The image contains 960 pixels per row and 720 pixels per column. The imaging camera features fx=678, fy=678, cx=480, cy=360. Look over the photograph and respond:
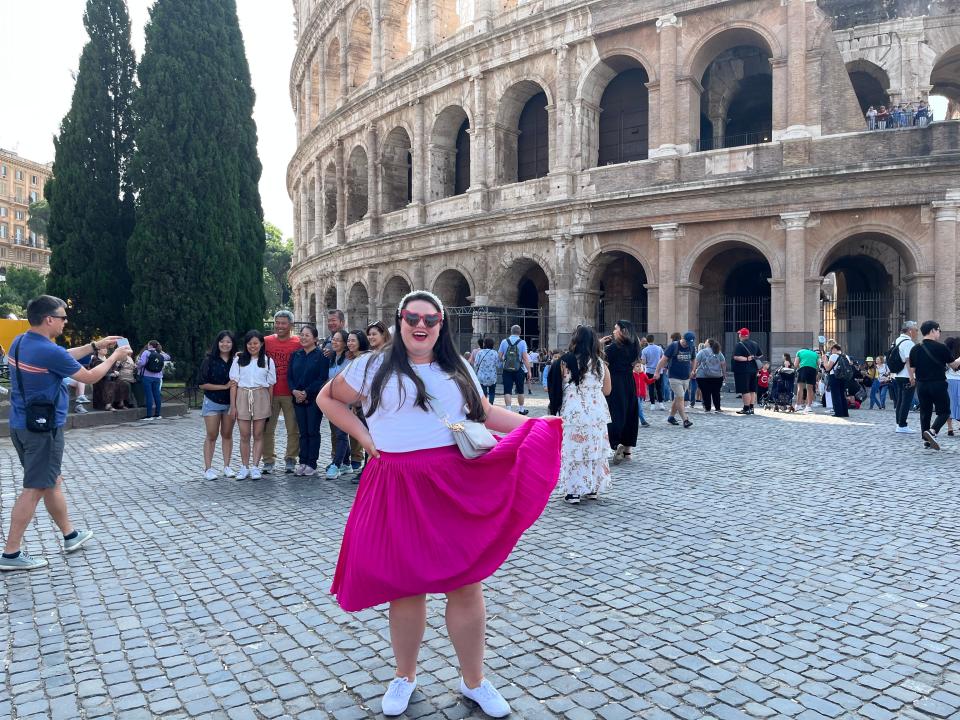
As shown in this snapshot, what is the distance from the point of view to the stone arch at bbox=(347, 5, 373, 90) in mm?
28688

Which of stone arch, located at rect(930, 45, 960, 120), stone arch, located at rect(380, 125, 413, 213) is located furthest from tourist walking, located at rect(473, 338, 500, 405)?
stone arch, located at rect(930, 45, 960, 120)

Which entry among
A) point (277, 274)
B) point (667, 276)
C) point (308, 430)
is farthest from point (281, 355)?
point (277, 274)

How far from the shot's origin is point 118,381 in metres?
14.0

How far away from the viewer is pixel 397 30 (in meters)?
26.9

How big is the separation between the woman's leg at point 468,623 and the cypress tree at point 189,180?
1608 centimetres

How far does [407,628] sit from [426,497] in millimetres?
562

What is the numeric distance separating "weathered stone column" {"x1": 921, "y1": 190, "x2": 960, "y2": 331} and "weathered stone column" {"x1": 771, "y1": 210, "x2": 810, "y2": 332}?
2.88 m

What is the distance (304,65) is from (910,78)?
2709cm

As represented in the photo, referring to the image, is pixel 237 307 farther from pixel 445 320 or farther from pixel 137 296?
pixel 445 320

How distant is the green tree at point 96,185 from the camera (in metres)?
16.9

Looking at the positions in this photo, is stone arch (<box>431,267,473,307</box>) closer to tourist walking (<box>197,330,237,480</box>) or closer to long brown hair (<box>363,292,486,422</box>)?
tourist walking (<box>197,330,237,480</box>)

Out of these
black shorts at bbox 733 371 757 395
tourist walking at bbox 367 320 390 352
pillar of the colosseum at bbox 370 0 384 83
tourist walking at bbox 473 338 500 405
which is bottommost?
black shorts at bbox 733 371 757 395

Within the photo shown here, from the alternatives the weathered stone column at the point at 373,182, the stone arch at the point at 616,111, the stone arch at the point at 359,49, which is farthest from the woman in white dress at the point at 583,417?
the stone arch at the point at 359,49

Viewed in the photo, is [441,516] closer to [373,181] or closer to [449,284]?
[449,284]
